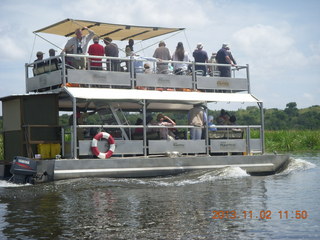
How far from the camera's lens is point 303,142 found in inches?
1394

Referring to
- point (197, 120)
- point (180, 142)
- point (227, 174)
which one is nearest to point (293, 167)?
point (227, 174)

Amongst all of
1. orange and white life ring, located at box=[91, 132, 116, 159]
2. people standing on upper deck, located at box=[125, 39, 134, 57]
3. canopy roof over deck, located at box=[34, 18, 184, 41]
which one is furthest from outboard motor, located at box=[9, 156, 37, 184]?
people standing on upper deck, located at box=[125, 39, 134, 57]

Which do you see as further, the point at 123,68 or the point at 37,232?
the point at 123,68

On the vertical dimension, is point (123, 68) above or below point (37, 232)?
above

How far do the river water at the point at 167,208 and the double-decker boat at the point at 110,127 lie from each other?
0.44m

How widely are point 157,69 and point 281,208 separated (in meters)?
7.84

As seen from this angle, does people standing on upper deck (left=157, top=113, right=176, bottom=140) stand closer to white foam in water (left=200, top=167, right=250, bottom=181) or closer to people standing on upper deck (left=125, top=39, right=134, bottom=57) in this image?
white foam in water (left=200, top=167, right=250, bottom=181)

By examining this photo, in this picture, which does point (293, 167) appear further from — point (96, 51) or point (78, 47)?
point (78, 47)

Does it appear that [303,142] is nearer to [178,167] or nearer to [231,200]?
[178,167]

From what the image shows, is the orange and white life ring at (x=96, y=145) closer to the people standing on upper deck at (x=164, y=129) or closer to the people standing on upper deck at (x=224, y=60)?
the people standing on upper deck at (x=164, y=129)

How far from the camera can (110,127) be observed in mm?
15836

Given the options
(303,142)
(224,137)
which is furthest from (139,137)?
(303,142)

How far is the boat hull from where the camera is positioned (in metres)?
14.9

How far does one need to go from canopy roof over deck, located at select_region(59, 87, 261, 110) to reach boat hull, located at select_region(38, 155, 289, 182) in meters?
1.62
